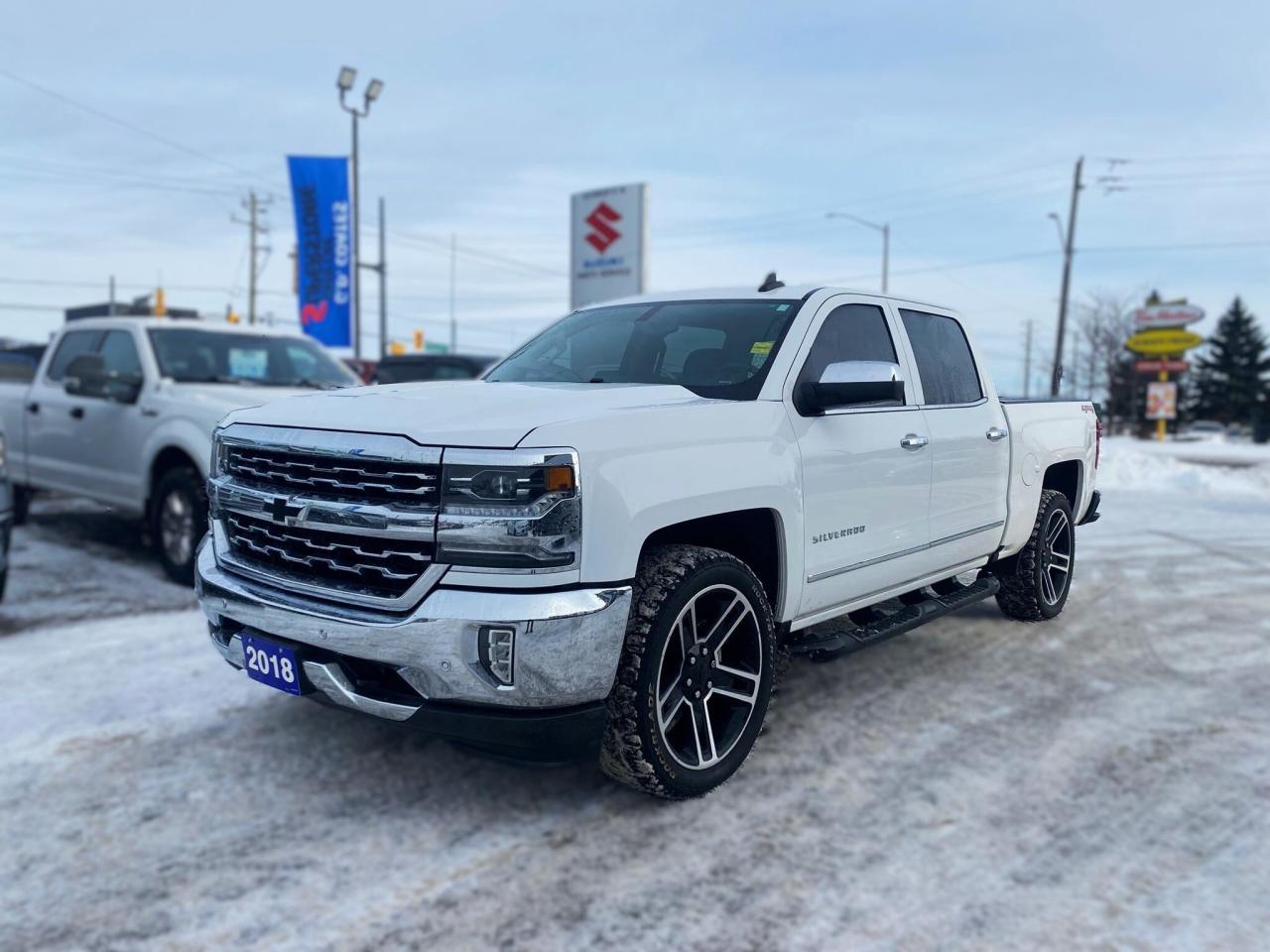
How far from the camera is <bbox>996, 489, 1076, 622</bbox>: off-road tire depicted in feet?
19.3

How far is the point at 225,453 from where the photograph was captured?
3.72 metres

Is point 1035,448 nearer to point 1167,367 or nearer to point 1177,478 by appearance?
point 1177,478

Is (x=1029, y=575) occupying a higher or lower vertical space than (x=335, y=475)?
lower

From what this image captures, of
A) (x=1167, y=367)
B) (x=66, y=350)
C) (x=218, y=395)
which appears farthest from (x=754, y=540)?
(x=1167, y=367)

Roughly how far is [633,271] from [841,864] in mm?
14715

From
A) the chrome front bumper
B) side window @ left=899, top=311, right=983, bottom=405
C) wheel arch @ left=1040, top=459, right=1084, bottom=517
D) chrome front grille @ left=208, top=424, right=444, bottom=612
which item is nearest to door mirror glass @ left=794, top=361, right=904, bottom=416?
side window @ left=899, top=311, right=983, bottom=405

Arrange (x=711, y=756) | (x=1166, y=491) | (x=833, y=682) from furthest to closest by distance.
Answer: (x=1166, y=491) < (x=833, y=682) < (x=711, y=756)

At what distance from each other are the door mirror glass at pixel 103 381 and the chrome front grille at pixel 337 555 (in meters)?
4.28

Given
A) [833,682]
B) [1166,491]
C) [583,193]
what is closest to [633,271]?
[583,193]

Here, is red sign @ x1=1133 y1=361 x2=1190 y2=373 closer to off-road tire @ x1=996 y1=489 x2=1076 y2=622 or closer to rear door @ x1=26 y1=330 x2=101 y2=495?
off-road tire @ x1=996 y1=489 x2=1076 y2=622

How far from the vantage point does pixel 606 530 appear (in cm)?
302

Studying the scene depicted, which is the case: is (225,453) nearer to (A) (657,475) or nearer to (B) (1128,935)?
(A) (657,475)

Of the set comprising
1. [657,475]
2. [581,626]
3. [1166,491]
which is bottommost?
[1166,491]

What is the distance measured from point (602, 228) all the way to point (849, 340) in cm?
1355
